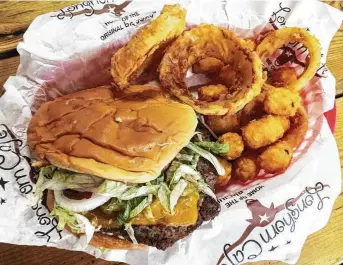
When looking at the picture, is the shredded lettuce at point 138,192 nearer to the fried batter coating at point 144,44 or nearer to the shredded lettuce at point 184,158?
the shredded lettuce at point 184,158

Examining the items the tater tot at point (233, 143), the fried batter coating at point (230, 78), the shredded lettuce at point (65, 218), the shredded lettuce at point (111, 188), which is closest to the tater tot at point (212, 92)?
the fried batter coating at point (230, 78)

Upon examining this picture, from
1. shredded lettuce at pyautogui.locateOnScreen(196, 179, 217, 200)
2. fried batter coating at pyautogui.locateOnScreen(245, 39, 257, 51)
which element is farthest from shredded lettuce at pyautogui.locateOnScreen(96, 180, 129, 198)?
fried batter coating at pyautogui.locateOnScreen(245, 39, 257, 51)

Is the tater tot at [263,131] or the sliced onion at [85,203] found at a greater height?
the tater tot at [263,131]

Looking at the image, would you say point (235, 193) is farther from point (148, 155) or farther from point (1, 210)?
point (1, 210)

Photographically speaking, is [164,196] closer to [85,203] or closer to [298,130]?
[85,203]

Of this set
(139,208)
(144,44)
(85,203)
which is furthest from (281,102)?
(85,203)

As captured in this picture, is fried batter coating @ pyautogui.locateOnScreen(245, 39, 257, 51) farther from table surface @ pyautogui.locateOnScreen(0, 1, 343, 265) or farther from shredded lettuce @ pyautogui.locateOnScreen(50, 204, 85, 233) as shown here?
shredded lettuce @ pyautogui.locateOnScreen(50, 204, 85, 233)

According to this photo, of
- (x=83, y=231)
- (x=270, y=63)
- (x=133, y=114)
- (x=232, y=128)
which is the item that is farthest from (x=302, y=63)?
(x=83, y=231)
